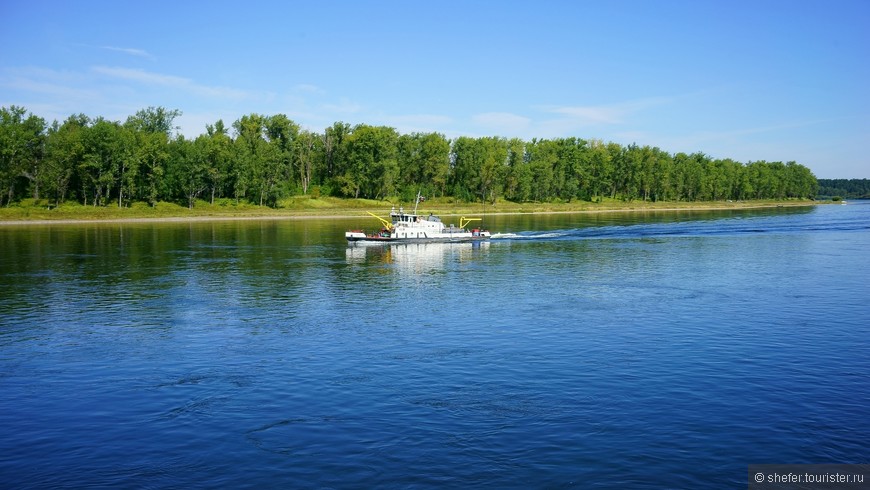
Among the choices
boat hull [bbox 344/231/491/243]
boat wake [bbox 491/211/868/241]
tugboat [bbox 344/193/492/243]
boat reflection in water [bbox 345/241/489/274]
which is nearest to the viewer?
boat reflection in water [bbox 345/241/489/274]

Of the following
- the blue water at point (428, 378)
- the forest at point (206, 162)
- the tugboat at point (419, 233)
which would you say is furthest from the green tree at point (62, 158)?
the blue water at point (428, 378)

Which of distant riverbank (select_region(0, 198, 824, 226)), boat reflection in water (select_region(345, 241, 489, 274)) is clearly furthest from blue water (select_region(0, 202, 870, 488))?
distant riverbank (select_region(0, 198, 824, 226))

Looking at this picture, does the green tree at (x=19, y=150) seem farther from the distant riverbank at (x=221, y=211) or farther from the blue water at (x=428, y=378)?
the blue water at (x=428, y=378)

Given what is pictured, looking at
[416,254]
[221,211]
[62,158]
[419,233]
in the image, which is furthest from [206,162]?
[416,254]

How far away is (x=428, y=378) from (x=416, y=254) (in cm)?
5857

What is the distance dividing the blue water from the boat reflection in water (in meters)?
11.7

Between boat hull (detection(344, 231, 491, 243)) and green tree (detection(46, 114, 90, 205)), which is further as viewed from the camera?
green tree (detection(46, 114, 90, 205))

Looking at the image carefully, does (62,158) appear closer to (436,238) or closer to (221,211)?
(221,211)

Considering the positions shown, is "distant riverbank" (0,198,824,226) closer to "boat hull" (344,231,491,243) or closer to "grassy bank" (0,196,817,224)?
"grassy bank" (0,196,817,224)

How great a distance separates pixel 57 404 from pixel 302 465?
38.4ft

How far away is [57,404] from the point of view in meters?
25.9

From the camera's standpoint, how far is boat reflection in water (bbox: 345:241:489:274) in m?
73.8

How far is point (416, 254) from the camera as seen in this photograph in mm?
87062

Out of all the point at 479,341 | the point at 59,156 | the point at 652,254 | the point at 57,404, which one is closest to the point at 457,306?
the point at 479,341
